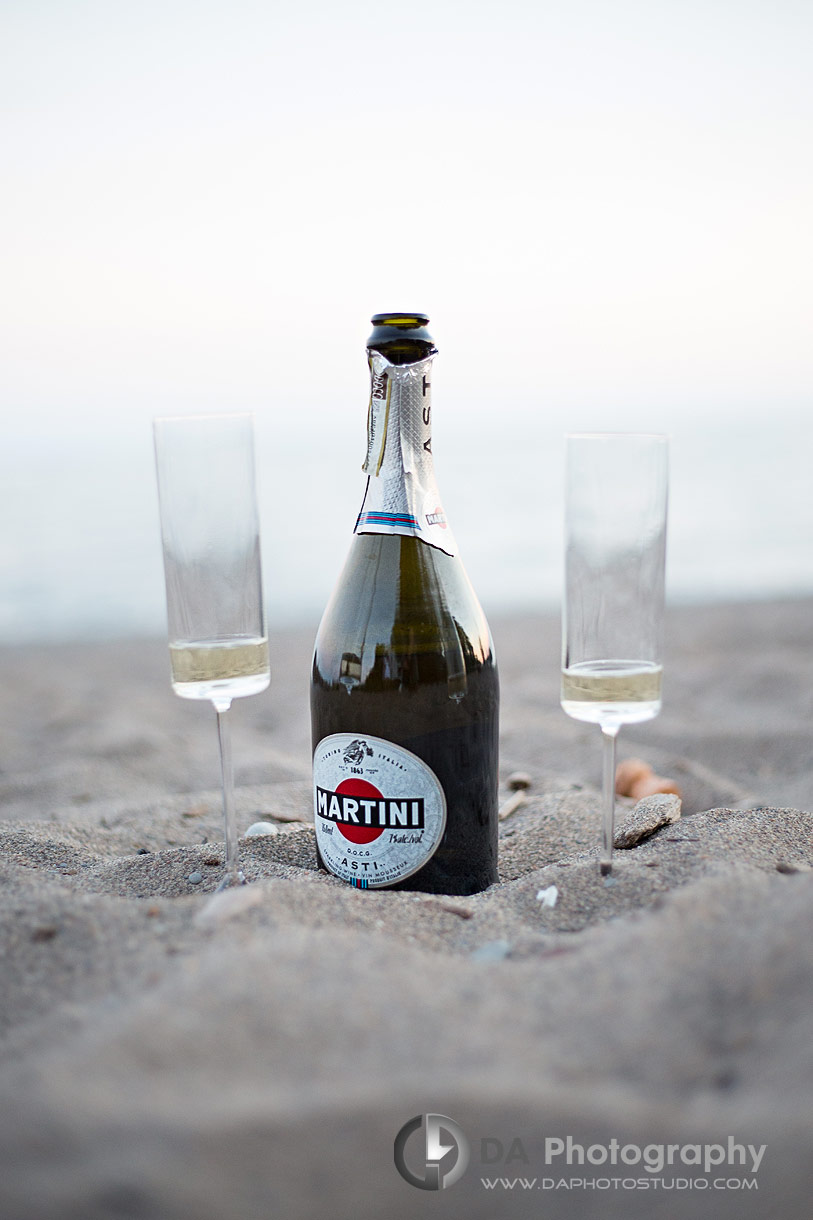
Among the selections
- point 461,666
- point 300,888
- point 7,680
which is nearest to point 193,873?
point 300,888

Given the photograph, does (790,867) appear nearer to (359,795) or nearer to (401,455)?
(359,795)

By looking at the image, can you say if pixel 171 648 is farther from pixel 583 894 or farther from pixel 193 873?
pixel 583 894

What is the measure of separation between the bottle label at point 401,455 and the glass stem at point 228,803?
66 centimetres

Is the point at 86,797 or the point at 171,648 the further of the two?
the point at 86,797

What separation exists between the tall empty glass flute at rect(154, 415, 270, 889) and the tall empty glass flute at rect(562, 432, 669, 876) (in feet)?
2.29

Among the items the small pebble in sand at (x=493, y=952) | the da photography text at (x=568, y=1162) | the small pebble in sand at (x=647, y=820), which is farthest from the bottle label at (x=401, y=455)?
the da photography text at (x=568, y=1162)

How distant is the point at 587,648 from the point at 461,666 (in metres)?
0.46

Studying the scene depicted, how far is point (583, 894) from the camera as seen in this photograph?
1.99 metres

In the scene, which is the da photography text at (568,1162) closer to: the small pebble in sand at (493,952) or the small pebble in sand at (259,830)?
the small pebble in sand at (493,952)

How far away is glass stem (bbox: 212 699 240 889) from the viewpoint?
214cm

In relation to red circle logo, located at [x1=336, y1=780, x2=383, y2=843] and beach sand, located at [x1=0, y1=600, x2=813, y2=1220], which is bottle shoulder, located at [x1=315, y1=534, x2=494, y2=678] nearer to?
red circle logo, located at [x1=336, y1=780, x2=383, y2=843]

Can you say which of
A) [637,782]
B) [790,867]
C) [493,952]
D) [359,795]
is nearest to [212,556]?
[359,795]

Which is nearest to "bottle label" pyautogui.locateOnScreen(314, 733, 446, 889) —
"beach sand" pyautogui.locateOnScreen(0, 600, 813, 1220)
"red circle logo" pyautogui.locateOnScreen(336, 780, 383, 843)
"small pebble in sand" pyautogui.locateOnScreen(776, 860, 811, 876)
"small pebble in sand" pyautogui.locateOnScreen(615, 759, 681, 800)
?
"red circle logo" pyautogui.locateOnScreen(336, 780, 383, 843)

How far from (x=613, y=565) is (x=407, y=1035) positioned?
3.37 ft
